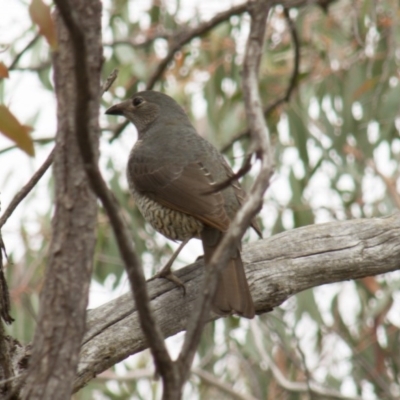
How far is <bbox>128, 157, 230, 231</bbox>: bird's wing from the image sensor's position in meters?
4.27

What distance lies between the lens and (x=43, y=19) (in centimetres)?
192

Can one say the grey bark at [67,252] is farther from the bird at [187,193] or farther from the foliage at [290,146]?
the foliage at [290,146]

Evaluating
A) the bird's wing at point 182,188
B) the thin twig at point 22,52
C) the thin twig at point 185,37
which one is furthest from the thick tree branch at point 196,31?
the bird's wing at point 182,188

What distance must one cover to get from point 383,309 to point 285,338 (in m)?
0.76

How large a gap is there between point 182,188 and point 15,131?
2.59m

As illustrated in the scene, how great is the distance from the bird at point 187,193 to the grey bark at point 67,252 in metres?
1.69

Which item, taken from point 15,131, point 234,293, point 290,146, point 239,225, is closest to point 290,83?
point 290,146

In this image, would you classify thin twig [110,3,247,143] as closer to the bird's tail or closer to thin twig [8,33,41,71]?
thin twig [8,33,41,71]

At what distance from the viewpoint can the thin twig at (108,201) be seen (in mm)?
1851

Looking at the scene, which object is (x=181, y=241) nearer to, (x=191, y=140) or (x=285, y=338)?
(x=191, y=140)

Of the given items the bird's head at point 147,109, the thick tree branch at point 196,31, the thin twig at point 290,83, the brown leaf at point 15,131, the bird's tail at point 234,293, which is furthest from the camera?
the thick tree branch at point 196,31

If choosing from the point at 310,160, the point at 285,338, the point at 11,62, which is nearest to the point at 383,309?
the point at 285,338

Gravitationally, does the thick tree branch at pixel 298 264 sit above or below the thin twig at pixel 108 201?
above

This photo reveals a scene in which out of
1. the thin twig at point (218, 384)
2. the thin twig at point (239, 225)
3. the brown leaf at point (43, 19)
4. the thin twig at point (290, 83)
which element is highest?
A: the thin twig at point (290, 83)
